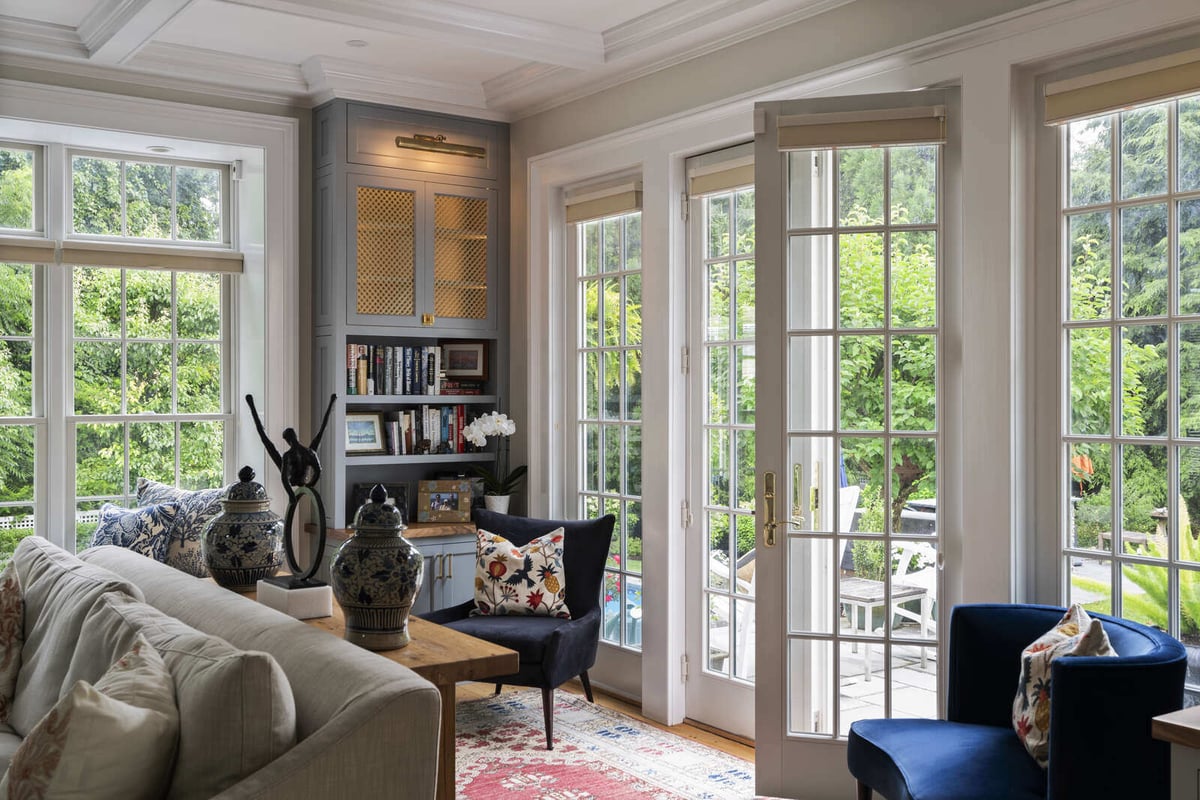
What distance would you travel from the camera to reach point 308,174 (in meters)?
5.17

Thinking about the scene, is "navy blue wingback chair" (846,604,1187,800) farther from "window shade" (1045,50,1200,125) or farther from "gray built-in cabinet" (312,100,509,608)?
"gray built-in cabinet" (312,100,509,608)

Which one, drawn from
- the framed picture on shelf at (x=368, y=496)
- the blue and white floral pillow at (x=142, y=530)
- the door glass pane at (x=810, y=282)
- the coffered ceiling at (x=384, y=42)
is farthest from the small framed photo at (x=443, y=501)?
the door glass pane at (x=810, y=282)

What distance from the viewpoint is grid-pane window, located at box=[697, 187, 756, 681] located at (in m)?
4.37

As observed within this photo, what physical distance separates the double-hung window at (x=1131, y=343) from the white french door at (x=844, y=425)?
42 centimetres

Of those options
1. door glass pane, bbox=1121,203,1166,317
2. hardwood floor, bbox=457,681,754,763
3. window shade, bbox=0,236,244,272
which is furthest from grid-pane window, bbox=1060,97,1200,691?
window shade, bbox=0,236,244,272

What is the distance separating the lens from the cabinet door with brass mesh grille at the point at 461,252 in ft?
17.4

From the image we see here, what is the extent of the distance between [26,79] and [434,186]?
5.75ft

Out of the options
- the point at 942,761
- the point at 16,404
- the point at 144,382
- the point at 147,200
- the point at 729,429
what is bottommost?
the point at 942,761

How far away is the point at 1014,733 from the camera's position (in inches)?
115

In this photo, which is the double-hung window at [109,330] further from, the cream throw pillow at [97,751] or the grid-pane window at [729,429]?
the cream throw pillow at [97,751]

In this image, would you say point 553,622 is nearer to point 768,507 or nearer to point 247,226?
point 768,507

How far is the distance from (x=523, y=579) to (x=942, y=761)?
2201 millimetres

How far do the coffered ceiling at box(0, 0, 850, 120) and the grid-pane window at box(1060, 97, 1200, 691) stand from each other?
117 cm

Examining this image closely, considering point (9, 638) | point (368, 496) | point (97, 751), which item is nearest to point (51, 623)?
point (9, 638)
